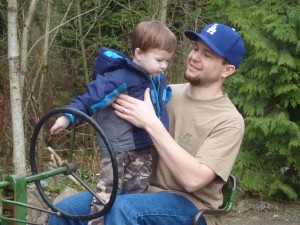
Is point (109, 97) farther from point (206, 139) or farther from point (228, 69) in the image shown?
point (228, 69)

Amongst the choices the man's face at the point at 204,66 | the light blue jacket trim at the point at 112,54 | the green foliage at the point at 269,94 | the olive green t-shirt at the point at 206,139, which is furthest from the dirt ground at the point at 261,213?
the light blue jacket trim at the point at 112,54

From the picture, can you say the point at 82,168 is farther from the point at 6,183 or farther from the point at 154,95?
the point at 6,183

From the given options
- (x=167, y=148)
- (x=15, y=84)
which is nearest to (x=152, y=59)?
(x=167, y=148)

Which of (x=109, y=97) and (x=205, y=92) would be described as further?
(x=205, y=92)

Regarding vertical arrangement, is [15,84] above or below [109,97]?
below

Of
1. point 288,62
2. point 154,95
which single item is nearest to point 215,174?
point 154,95

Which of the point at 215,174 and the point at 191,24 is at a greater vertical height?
the point at 191,24

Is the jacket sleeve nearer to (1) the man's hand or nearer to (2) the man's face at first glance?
(1) the man's hand

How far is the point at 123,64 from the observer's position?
3.02 m

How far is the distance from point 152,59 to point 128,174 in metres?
0.60

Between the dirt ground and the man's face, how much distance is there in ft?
10.5

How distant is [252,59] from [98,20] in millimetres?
5208

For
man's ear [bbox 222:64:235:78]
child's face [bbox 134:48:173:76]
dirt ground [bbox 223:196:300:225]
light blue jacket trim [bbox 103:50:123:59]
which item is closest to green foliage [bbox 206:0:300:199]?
dirt ground [bbox 223:196:300:225]

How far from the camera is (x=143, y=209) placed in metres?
2.90
